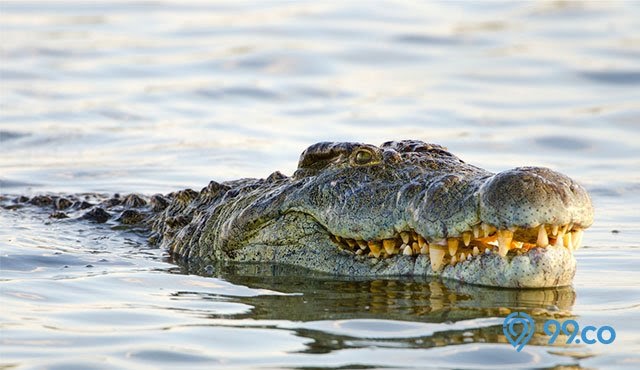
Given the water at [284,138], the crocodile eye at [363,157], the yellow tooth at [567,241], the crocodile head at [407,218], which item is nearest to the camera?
the water at [284,138]

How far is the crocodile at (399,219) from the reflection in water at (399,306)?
0.28 feet

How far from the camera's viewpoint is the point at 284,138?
45.7ft

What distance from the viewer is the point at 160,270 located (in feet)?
24.0

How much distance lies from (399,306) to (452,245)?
0.53 metres

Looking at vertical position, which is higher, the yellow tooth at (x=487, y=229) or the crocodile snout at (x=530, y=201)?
the crocodile snout at (x=530, y=201)

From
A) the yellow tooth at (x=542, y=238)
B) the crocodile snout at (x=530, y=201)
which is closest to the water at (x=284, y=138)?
the yellow tooth at (x=542, y=238)

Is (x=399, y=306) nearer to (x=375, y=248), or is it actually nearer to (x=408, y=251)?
(x=408, y=251)

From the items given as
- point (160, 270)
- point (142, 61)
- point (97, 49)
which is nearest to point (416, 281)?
point (160, 270)

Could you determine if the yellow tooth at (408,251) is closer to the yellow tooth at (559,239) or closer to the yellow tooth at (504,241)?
the yellow tooth at (504,241)

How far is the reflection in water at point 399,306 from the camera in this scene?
5336 mm

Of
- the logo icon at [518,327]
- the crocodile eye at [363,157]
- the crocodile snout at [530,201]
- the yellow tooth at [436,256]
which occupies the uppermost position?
the crocodile eye at [363,157]

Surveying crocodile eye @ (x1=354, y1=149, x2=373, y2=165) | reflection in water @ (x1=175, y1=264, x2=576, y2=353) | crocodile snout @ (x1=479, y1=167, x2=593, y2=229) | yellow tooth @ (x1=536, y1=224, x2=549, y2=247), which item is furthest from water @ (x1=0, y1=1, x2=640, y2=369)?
crocodile eye @ (x1=354, y1=149, x2=373, y2=165)

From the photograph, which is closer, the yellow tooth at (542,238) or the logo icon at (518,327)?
the logo icon at (518,327)

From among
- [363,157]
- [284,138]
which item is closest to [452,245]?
[363,157]
